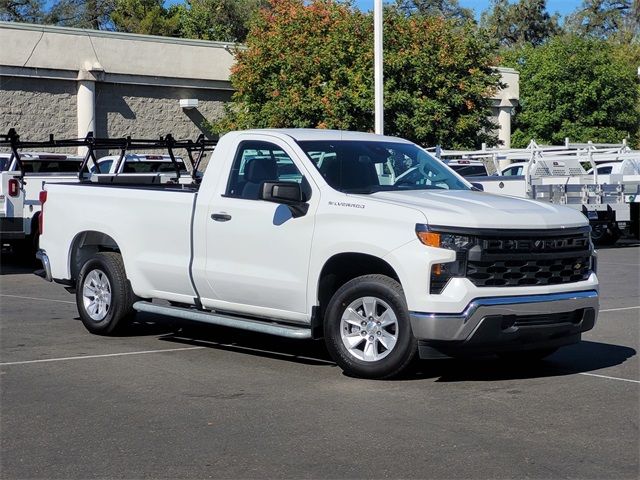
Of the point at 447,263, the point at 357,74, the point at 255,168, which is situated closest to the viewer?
the point at 447,263

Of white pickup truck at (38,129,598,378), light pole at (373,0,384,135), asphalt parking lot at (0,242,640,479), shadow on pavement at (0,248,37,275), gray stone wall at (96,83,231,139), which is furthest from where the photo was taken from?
gray stone wall at (96,83,231,139)

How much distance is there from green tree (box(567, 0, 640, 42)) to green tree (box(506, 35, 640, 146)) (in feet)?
82.7

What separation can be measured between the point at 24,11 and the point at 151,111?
84.9 ft

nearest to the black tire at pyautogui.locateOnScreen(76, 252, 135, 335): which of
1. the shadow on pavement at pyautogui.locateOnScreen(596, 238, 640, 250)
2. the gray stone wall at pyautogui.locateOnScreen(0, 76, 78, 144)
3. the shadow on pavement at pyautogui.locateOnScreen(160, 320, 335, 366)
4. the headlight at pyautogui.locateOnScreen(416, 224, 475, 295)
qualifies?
the shadow on pavement at pyautogui.locateOnScreen(160, 320, 335, 366)

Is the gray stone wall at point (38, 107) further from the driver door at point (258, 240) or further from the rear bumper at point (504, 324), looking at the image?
the rear bumper at point (504, 324)

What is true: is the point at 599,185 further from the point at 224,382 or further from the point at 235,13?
the point at 235,13

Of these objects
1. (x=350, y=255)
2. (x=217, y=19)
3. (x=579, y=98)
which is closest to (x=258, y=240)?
(x=350, y=255)

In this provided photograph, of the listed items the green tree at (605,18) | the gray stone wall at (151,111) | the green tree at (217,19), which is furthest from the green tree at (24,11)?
the green tree at (605,18)

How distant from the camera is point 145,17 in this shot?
5591cm

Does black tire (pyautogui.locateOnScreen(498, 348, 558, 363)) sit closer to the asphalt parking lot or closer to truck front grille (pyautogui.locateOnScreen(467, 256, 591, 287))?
the asphalt parking lot

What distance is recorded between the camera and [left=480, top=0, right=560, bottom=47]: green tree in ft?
235

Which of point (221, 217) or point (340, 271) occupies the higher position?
point (221, 217)

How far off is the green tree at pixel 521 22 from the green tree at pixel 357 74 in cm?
4038

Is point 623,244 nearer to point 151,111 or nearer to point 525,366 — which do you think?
point 151,111
